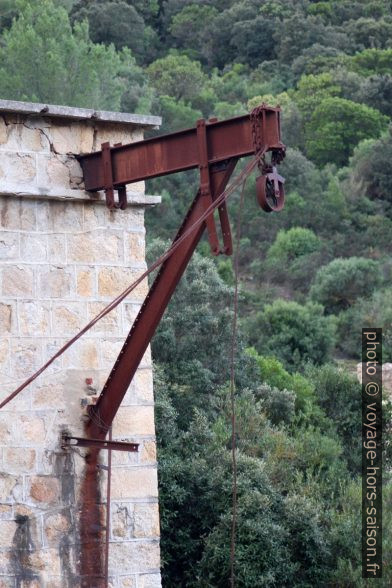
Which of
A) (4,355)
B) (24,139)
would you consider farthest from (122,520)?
(24,139)

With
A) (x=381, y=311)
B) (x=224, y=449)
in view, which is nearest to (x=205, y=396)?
(x=224, y=449)

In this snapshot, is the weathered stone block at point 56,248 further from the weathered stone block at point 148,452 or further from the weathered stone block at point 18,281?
the weathered stone block at point 148,452

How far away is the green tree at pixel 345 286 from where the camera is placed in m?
29.6

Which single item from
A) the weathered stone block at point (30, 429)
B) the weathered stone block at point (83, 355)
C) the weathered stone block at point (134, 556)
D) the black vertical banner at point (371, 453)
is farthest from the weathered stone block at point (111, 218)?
the black vertical banner at point (371, 453)

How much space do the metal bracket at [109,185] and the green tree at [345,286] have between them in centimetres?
2216

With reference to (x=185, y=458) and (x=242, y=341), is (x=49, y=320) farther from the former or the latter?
(x=242, y=341)

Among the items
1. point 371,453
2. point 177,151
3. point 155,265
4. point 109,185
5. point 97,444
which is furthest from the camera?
point 371,453

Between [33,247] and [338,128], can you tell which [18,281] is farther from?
[338,128]

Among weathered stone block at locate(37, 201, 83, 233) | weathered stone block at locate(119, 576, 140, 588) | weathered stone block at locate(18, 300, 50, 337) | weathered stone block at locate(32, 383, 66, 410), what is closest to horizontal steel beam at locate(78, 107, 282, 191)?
weathered stone block at locate(37, 201, 83, 233)

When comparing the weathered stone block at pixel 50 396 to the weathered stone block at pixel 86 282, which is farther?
the weathered stone block at pixel 86 282

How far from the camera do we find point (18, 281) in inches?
288

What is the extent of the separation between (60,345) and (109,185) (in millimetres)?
979

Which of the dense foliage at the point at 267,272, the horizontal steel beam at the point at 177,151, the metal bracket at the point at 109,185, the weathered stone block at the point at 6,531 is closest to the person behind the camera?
the horizontal steel beam at the point at 177,151

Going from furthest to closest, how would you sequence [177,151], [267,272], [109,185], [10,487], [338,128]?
[338,128] → [267,272] → [109,185] → [10,487] → [177,151]
